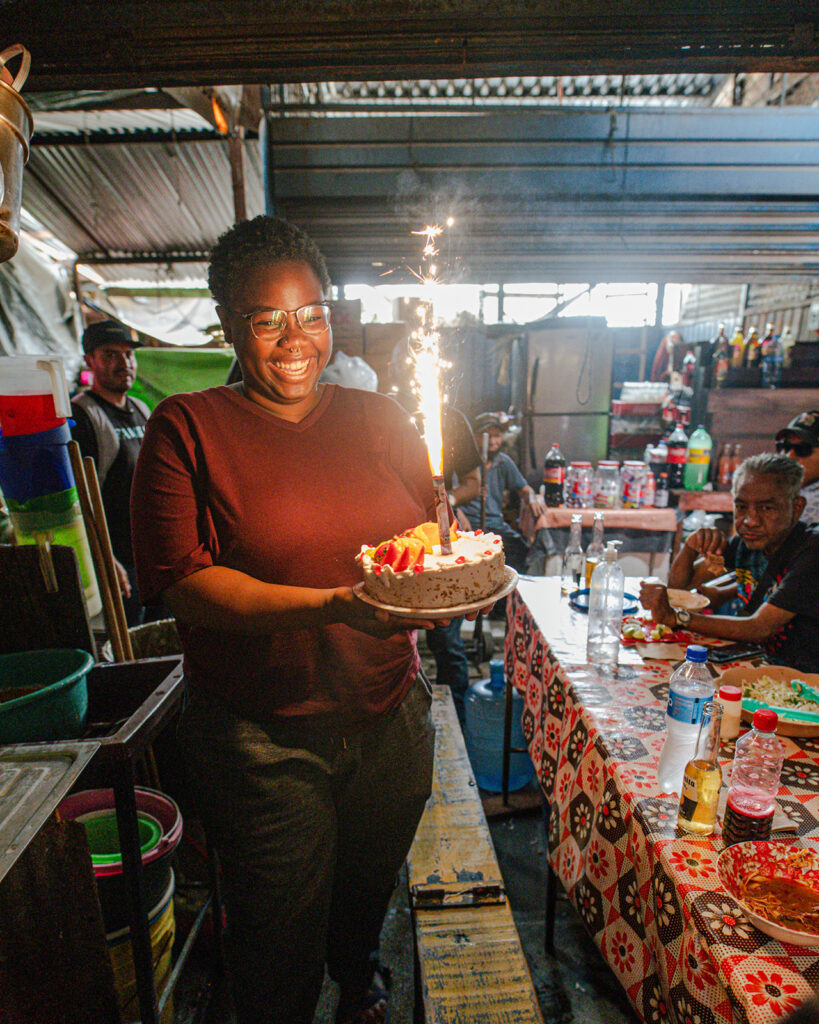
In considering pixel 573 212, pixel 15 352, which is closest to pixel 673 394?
pixel 573 212

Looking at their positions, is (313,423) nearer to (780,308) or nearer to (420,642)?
(420,642)

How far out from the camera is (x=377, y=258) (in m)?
6.48

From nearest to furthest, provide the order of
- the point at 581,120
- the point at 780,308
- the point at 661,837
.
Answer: the point at 661,837 → the point at 581,120 → the point at 780,308

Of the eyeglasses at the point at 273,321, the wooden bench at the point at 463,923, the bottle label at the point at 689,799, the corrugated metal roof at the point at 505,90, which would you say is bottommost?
the wooden bench at the point at 463,923

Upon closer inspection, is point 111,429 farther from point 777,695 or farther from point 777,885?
point 777,885

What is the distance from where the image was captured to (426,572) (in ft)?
5.31

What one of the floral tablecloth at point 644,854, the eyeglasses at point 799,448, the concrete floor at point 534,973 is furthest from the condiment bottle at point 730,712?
the eyeglasses at point 799,448

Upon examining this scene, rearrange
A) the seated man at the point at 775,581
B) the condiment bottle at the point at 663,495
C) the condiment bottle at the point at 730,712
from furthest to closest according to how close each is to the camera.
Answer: the condiment bottle at the point at 663,495, the seated man at the point at 775,581, the condiment bottle at the point at 730,712

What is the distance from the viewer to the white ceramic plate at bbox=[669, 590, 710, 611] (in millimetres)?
3295

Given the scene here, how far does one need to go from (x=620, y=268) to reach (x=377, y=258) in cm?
317

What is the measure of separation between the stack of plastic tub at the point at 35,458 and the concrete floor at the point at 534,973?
1961 millimetres

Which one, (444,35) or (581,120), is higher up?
(581,120)

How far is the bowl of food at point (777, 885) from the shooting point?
128 centimetres

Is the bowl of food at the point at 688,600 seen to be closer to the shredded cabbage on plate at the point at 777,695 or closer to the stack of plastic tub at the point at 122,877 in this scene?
the shredded cabbage on plate at the point at 777,695
